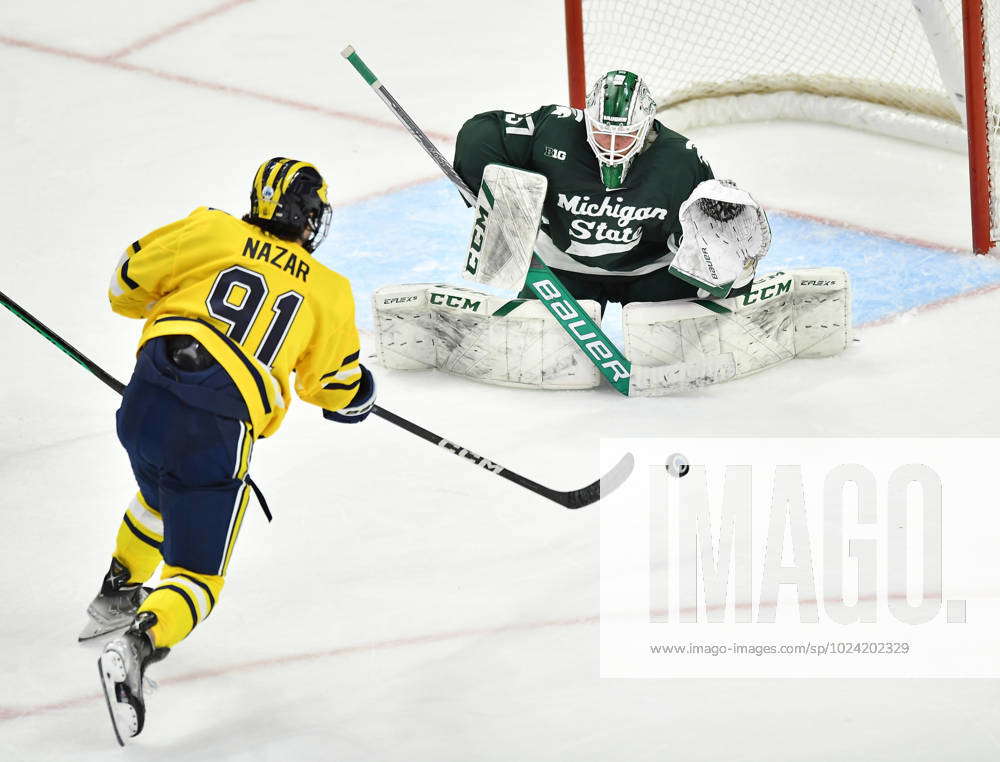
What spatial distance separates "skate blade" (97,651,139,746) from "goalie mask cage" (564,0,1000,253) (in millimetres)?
3292

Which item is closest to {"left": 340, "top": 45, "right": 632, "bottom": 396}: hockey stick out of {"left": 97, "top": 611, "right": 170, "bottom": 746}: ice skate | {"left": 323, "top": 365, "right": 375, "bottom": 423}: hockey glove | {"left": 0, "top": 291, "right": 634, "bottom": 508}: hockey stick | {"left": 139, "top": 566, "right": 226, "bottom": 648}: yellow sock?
{"left": 0, "top": 291, "right": 634, "bottom": 508}: hockey stick

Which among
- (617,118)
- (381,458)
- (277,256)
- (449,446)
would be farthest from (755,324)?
(277,256)

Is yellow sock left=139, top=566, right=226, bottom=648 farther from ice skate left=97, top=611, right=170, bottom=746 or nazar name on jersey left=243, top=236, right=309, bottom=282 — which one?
nazar name on jersey left=243, top=236, right=309, bottom=282

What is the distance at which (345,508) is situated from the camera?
3797 millimetres

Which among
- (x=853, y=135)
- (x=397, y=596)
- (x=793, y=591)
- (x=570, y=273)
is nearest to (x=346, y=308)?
(x=397, y=596)

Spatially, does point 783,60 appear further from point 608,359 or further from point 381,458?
point 381,458

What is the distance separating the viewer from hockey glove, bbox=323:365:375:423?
3.28 m

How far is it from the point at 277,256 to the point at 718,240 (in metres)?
1.42

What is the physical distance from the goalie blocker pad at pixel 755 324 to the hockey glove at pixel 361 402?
3.49 ft

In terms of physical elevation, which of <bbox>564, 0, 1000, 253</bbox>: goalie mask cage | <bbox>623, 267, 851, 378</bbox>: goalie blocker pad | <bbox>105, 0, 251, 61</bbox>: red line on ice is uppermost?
<bbox>105, 0, 251, 61</bbox>: red line on ice

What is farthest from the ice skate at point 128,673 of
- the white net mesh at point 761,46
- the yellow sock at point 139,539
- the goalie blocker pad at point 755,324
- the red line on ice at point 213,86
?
the white net mesh at point 761,46

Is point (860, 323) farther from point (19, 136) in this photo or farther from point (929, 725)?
point (19, 136)

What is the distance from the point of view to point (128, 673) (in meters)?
2.81

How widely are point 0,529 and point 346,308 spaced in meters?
1.14
